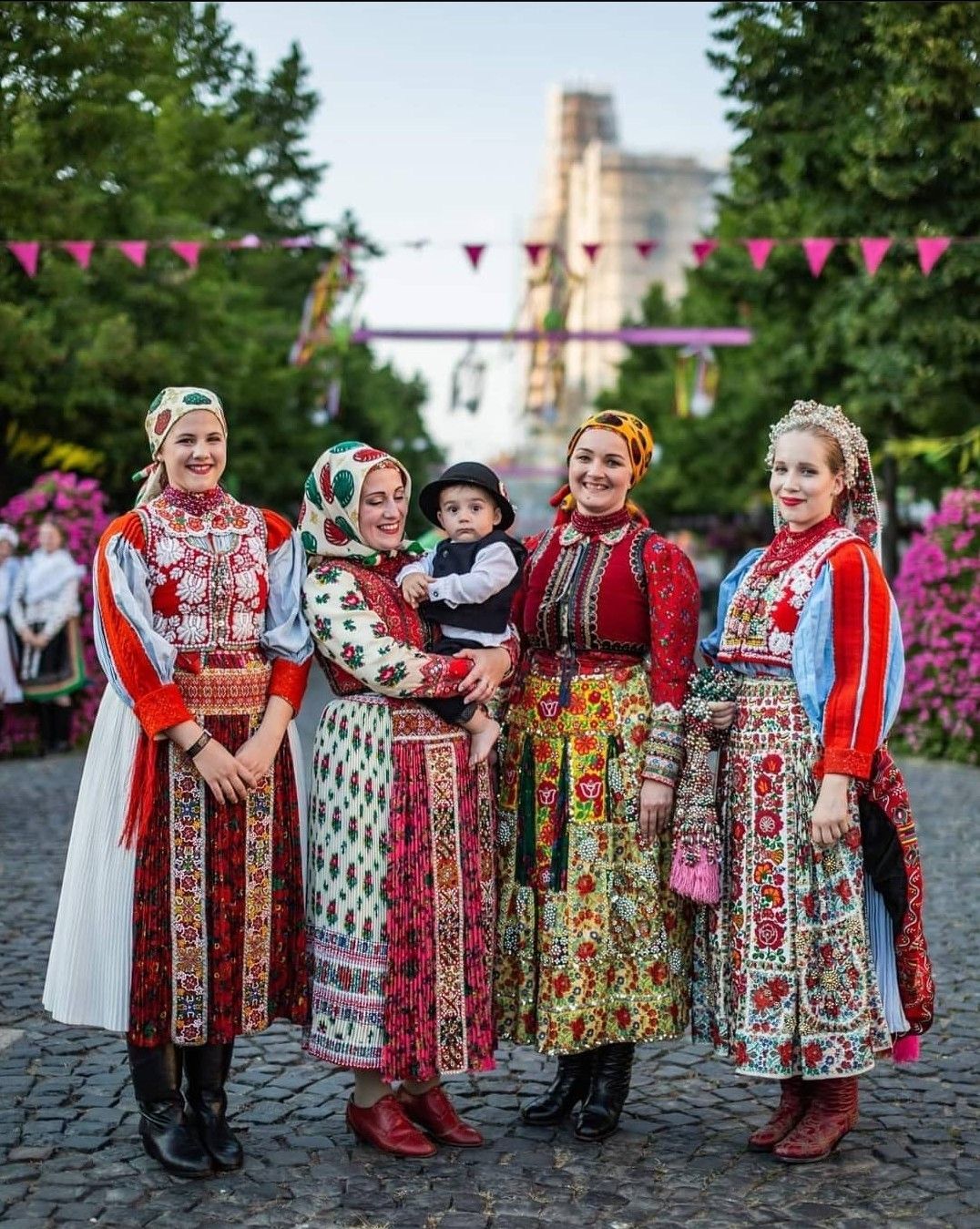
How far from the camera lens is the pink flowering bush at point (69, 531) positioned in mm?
13031

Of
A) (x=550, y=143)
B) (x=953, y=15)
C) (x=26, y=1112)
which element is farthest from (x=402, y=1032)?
(x=550, y=143)

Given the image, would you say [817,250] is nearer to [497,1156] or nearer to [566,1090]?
[566,1090]

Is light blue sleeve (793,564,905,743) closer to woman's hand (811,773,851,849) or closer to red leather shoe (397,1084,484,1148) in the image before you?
woman's hand (811,773,851,849)

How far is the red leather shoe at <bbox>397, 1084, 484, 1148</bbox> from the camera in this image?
14.3 feet

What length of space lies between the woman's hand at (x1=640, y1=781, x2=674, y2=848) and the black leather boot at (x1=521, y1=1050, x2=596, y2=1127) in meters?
0.74

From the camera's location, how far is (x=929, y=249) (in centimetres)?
1173

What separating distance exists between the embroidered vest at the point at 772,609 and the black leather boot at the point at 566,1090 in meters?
1.29

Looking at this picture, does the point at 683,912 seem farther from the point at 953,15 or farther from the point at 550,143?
the point at 550,143

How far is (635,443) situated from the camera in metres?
4.56

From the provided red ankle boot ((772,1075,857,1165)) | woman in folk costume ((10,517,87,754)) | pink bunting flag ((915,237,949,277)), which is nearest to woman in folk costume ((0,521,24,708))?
woman in folk costume ((10,517,87,754))

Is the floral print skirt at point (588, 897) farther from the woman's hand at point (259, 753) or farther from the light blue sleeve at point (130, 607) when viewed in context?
the light blue sleeve at point (130, 607)

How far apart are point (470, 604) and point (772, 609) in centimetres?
84

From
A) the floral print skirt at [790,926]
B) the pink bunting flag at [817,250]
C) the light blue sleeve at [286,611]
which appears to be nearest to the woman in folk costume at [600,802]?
the floral print skirt at [790,926]

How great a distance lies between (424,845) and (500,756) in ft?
1.65
